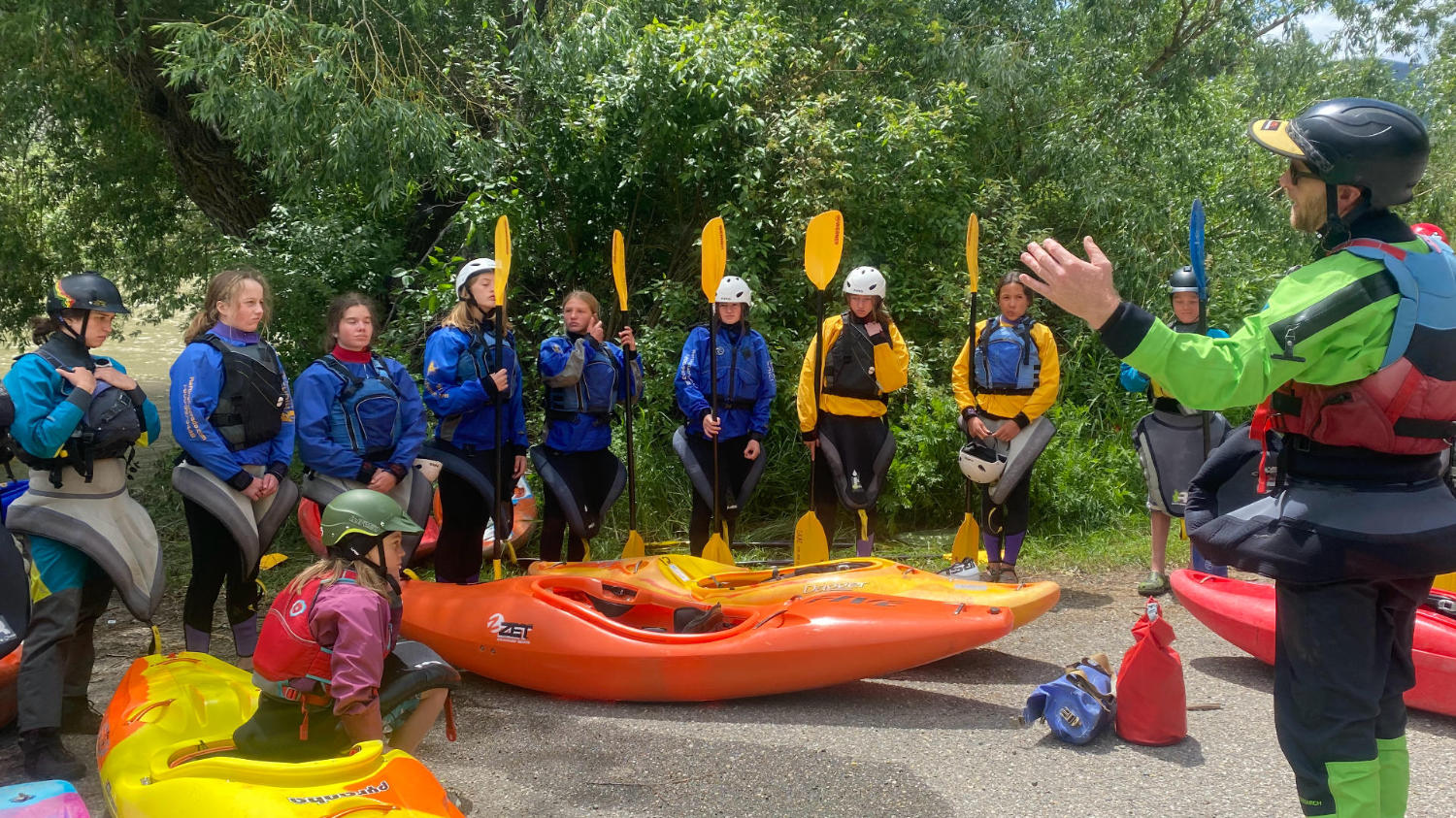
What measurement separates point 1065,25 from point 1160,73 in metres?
0.90

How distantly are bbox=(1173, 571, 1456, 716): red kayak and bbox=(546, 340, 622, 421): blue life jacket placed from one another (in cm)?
274

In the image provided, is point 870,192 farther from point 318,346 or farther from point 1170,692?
point 1170,692

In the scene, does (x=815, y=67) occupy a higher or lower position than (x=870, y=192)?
higher

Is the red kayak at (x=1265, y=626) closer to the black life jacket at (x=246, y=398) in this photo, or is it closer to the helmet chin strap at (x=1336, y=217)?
the helmet chin strap at (x=1336, y=217)

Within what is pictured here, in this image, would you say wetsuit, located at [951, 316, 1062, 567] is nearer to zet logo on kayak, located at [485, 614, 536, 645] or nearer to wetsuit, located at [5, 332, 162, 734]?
zet logo on kayak, located at [485, 614, 536, 645]

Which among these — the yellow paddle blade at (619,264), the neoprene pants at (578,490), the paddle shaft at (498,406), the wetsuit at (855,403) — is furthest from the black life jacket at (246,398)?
the wetsuit at (855,403)

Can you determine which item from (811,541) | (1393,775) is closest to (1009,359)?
(811,541)

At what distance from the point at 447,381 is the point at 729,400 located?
154cm

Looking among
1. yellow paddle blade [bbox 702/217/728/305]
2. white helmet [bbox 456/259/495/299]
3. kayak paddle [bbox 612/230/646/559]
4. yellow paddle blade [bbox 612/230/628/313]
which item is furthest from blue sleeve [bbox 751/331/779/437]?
white helmet [bbox 456/259/495/299]

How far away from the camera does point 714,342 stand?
5.62 m

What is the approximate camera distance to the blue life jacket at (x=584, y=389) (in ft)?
17.3

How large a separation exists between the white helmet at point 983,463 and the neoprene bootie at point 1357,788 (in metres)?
3.34

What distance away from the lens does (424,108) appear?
6.73m

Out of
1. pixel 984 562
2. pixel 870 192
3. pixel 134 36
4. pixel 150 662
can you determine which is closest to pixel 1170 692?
pixel 984 562
